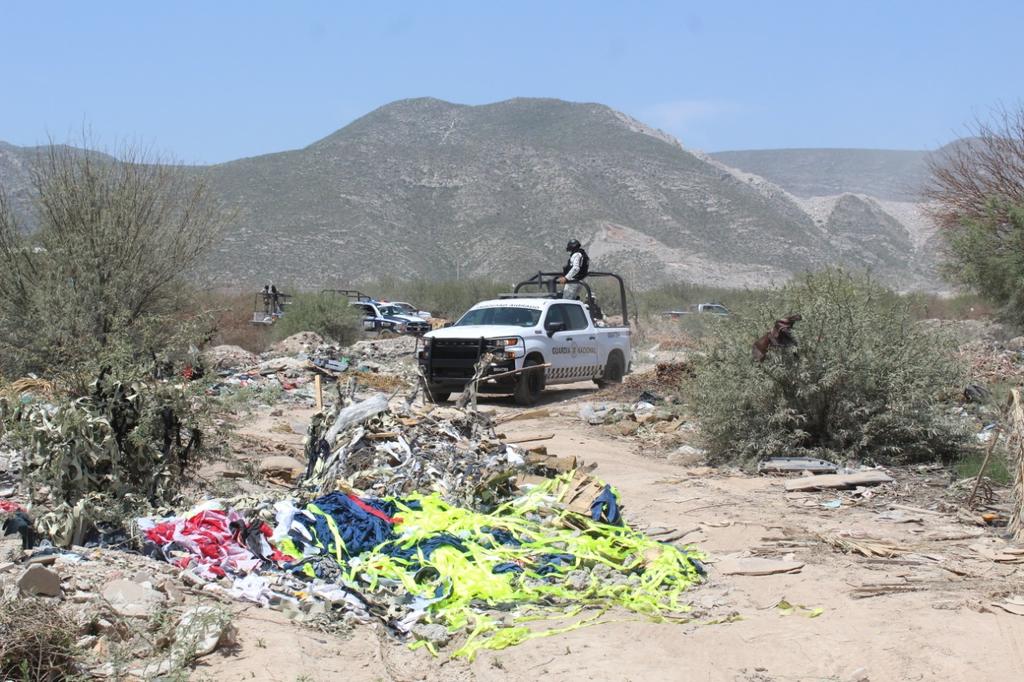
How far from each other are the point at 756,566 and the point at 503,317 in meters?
10.5

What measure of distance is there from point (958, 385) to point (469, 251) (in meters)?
67.0

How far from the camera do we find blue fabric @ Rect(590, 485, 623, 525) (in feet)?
26.0

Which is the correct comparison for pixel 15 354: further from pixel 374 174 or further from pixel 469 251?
pixel 374 174

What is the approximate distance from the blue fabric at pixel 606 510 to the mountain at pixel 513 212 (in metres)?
59.6

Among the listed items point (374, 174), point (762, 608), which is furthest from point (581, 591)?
point (374, 174)

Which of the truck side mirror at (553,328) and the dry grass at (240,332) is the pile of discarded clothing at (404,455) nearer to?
the truck side mirror at (553,328)

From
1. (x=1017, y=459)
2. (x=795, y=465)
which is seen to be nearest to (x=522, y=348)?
(x=795, y=465)

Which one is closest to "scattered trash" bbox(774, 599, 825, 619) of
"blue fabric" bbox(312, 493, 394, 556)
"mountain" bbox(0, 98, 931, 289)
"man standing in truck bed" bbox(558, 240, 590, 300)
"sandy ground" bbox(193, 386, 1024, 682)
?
"sandy ground" bbox(193, 386, 1024, 682)

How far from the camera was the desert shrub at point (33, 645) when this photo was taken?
4.66 metres

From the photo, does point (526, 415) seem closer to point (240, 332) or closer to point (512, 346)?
point (512, 346)

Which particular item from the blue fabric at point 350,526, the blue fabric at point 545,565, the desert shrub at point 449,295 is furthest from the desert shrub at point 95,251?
the desert shrub at point 449,295

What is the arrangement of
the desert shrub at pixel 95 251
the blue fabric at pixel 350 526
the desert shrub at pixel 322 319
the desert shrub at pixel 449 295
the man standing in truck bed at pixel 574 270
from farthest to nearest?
the desert shrub at pixel 449 295, the desert shrub at pixel 322 319, the man standing in truck bed at pixel 574 270, the desert shrub at pixel 95 251, the blue fabric at pixel 350 526

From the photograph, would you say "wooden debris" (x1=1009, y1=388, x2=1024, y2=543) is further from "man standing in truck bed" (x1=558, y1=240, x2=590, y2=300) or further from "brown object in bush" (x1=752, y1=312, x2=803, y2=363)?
"man standing in truck bed" (x1=558, y1=240, x2=590, y2=300)

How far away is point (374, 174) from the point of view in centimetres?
8731
